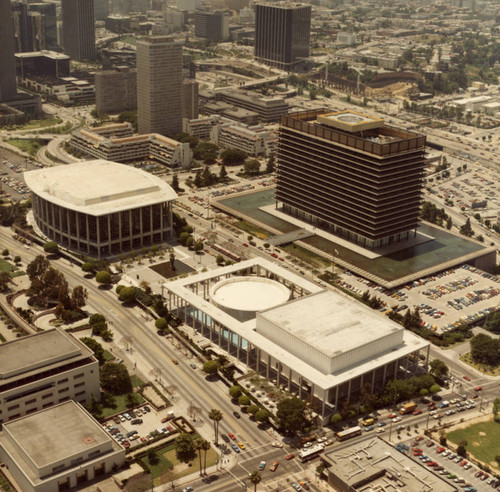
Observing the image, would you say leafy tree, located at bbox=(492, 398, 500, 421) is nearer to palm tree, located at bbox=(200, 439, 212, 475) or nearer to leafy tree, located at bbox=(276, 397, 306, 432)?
leafy tree, located at bbox=(276, 397, 306, 432)

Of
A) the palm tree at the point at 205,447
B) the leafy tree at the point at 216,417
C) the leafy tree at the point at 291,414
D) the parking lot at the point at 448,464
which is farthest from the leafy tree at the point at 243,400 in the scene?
the parking lot at the point at 448,464

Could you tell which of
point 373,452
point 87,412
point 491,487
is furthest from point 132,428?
point 491,487

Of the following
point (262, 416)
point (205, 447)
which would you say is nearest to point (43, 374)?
point (205, 447)

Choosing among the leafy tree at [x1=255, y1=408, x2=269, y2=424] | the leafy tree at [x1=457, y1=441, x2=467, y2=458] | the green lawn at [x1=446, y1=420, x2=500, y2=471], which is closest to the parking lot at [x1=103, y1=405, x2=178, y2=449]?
the leafy tree at [x1=255, y1=408, x2=269, y2=424]

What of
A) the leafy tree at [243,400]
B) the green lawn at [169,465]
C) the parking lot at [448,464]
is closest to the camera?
the green lawn at [169,465]

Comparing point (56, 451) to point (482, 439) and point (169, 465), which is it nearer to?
point (169, 465)

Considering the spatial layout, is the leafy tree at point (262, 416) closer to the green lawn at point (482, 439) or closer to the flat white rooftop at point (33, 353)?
the green lawn at point (482, 439)

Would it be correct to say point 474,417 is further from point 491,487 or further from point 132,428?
point 132,428
